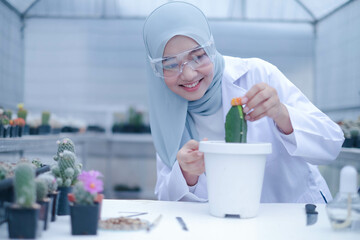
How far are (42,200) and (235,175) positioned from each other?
411mm

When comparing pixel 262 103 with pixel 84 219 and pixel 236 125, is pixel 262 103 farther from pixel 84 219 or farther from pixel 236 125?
pixel 84 219

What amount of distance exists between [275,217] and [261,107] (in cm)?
30

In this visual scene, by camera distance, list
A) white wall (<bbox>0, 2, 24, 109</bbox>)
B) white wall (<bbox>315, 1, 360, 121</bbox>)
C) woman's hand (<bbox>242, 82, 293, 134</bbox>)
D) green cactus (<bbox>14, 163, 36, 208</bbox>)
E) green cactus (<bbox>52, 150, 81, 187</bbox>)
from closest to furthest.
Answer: green cactus (<bbox>14, 163, 36, 208</bbox>)
green cactus (<bbox>52, 150, 81, 187</bbox>)
woman's hand (<bbox>242, 82, 293, 134</bbox>)
white wall (<bbox>315, 1, 360, 121</bbox>)
white wall (<bbox>0, 2, 24, 109</bbox>)

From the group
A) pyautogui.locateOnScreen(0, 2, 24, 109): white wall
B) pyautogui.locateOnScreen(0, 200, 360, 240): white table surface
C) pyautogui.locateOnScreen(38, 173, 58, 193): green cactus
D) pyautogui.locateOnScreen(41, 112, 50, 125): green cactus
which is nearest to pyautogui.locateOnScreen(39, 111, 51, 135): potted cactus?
pyautogui.locateOnScreen(41, 112, 50, 125): green cactus

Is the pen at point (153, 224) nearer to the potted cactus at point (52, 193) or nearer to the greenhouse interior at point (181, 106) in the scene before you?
the greenhouse interior at point (181, 106)

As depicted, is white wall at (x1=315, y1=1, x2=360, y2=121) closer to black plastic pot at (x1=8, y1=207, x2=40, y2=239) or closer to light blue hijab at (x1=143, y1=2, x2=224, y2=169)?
light blue hijab at (x1=143, y1=2, x2=224, y2=169)

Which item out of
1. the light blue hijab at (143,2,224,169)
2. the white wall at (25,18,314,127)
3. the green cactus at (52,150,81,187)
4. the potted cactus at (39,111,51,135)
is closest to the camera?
the green cactus at (52,150,81,187)

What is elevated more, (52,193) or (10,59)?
(10,59)

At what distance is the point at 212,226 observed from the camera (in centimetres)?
79

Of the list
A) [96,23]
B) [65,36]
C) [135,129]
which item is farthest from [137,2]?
[135,129]

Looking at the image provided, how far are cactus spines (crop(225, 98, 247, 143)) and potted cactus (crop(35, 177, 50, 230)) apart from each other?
0.45 meters

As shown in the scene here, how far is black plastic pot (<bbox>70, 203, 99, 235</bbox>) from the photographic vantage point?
28.0 inches

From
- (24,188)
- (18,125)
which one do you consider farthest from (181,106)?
(18,125)

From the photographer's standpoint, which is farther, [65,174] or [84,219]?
[65,174]
